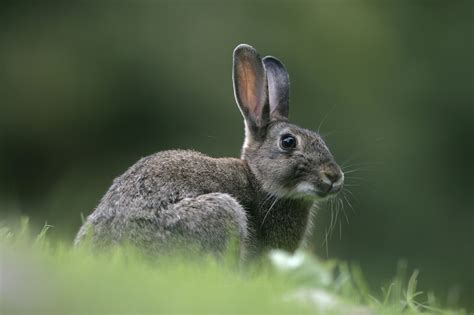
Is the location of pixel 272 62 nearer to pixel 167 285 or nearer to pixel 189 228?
pixel 189 228

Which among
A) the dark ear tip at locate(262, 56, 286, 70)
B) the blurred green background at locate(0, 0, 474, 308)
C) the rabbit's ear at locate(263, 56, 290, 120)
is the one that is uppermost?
the dark ear tip at locate(262, 56, 286, 70)

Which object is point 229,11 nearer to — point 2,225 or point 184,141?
point 184,141

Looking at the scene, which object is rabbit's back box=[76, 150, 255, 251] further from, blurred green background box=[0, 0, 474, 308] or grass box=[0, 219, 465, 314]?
blurred green background box=[0, 0, 474, 308]

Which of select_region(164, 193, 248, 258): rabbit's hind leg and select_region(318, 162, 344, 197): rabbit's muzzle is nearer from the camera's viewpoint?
select_region(164, 193, 248, 258): rabbit's hind leg

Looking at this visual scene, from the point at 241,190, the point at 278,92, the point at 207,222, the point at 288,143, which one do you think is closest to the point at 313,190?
the point at 288,143

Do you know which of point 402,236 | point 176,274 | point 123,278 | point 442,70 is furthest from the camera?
point 442,70

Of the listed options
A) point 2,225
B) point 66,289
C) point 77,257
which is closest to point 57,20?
point 2,225

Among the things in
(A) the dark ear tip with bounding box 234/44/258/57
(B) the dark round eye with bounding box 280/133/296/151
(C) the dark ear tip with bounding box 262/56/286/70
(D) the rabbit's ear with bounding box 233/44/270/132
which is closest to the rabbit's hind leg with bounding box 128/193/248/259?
(B) the dark round eye with bounding box 280/133/296/151

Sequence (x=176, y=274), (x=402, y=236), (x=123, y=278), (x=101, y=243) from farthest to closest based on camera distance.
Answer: (x=402, y=236)
(x=101, y=243)
(x=176, y=274)
(x=123, y=278)
